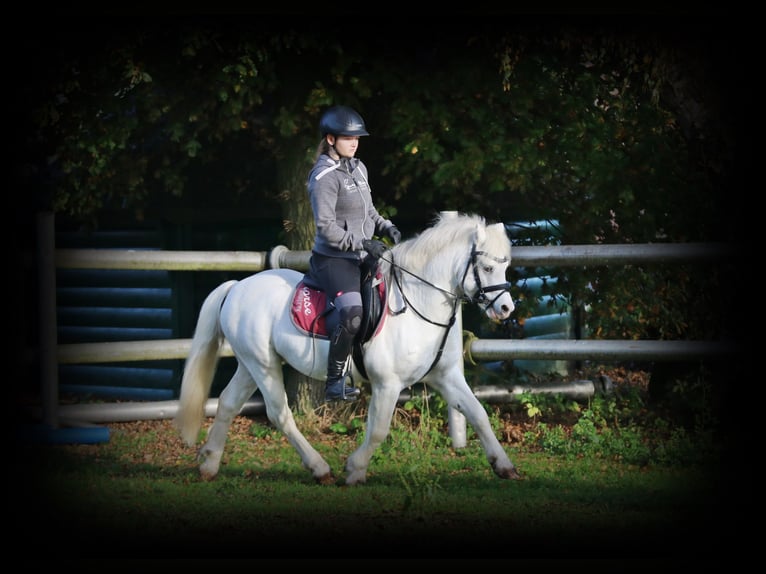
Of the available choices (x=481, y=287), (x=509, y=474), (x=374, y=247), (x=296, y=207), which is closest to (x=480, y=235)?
(x=481, y=287)

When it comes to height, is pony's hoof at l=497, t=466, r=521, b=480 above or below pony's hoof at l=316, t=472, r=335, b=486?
above

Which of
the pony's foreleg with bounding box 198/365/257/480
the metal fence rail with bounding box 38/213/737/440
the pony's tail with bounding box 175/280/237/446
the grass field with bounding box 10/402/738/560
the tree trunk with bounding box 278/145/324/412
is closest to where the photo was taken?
the grass field with bounding box 10/402/738/560

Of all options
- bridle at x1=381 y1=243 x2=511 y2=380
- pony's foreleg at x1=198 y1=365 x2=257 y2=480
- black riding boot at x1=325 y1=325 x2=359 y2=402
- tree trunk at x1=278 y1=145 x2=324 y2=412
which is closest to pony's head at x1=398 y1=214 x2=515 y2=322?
bridle at x1=381 y1=243 x2=511 y2=380

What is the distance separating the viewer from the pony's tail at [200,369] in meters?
6.44

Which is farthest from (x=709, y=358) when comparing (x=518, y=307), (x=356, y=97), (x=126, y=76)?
(x=126, y=76)

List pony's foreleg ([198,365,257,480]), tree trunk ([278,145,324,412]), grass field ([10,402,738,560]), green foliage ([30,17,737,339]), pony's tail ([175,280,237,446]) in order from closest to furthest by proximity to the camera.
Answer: grass field ([10,402,738,560])
pony's foreleg ([198,365,257,480])
pony's tail ([175,280,237,446])
green foliage ([30,17,737,339])
tree trunk ([278,145,324,412])

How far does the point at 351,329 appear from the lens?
18.9 ft

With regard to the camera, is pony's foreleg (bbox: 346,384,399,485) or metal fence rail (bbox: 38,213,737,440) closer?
pony's foreleg (bbox: 346,384,399,485)

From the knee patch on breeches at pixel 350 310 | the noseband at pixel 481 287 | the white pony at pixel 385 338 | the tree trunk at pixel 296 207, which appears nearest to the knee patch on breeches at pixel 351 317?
the knee patch on breeches at pixel 350 310

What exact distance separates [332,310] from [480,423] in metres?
1.15

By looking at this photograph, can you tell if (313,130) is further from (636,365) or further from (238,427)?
(636,365)

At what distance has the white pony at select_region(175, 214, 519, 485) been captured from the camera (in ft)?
18.7

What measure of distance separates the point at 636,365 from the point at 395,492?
5329mm

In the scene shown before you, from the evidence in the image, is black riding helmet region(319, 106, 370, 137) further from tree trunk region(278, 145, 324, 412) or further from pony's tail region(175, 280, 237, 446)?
tree trunk region(278, 145, 324, 412)
